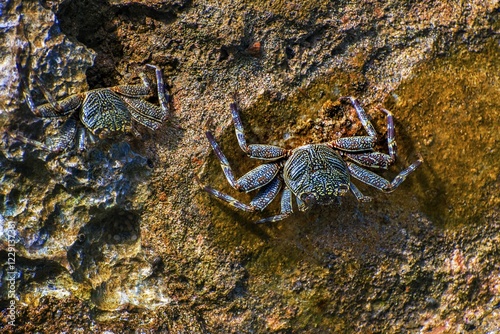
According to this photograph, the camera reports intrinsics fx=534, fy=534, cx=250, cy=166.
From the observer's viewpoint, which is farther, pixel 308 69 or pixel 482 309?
Result: pixel 482 309

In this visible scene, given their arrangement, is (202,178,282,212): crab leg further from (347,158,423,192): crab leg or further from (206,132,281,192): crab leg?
(347,158,423,192): crab leg

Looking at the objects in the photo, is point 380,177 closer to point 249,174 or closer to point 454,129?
point 454,129

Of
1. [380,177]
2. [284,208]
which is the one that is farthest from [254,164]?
[380,177]

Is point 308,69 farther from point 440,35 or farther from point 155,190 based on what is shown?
A: point 155,190

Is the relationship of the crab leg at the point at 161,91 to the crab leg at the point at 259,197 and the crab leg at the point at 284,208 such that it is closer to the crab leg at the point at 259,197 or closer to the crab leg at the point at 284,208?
the crab leg at the point at 259,197

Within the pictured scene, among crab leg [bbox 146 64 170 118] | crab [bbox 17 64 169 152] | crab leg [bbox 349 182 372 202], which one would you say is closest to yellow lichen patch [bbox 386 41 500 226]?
crab leg [bbox 349 182 372 202]

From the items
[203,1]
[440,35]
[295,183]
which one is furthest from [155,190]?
[440,35]
